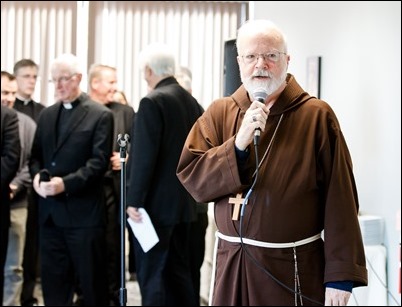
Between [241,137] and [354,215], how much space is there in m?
0.39

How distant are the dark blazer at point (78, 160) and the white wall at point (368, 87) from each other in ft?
4.46

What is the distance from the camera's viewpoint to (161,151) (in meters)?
2.96

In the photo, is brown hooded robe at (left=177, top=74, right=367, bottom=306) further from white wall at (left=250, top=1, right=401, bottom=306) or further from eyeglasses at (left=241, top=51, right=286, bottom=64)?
white wall at (left=250, top=1, right=401, bottom=306)

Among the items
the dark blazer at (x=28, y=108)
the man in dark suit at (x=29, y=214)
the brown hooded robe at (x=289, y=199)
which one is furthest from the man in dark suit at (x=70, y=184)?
the brown hooded robe at (x=289, y=199)

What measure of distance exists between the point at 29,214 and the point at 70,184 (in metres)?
1.06

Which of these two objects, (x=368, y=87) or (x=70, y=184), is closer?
(x=70, y=184)

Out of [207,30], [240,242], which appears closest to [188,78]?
[207,30]

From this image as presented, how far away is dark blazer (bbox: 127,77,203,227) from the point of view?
2.90m

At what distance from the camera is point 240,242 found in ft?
5.92

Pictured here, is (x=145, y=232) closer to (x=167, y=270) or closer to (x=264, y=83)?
(x=167, y=270)

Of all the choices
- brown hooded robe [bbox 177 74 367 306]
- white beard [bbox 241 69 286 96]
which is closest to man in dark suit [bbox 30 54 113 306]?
brown hooded robe [bbox 177 74 367 306]

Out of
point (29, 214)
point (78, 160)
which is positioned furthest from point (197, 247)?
point (29, 214)

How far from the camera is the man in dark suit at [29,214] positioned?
165 inches

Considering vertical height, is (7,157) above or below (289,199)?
above
